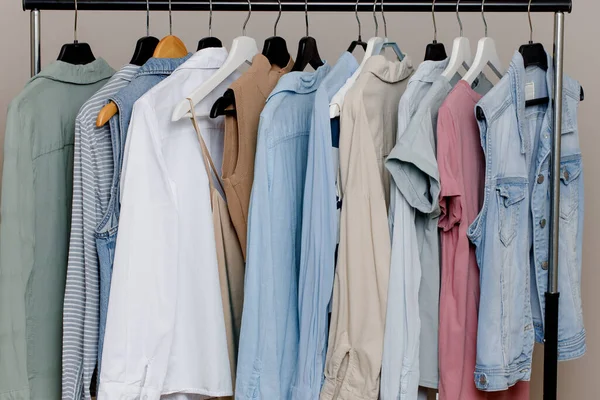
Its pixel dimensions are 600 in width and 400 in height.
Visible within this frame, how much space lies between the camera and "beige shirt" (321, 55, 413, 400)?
5.40 feet

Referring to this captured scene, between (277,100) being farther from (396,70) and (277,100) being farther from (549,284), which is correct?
(549,284)

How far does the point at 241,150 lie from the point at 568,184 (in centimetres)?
81

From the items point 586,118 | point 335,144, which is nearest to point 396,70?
point 335,144

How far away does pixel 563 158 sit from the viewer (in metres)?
1.90

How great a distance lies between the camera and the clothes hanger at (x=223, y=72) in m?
1.65

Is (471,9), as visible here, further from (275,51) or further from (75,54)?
(75,54)

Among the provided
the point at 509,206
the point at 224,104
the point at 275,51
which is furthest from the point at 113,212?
the point at 509,206

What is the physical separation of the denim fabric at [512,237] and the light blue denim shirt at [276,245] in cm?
40

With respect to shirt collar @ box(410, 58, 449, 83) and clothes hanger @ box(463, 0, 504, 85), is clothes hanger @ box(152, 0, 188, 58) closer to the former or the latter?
shirt collar @ box(410, 58, 449, 83)

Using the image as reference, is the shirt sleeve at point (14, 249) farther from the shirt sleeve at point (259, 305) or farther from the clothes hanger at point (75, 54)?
the shirt sleeve at point (259, 305)

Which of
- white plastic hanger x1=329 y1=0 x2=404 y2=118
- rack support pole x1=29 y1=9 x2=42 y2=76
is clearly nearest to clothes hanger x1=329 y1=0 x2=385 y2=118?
white plastic hanger x1=329 y1=0 x2=404 y2=118

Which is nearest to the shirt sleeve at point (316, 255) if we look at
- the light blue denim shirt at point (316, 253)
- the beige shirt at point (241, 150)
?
the light blue denim shirt at point (316, 253)

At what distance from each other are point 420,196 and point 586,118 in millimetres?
1351

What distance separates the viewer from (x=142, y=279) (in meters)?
1.61
